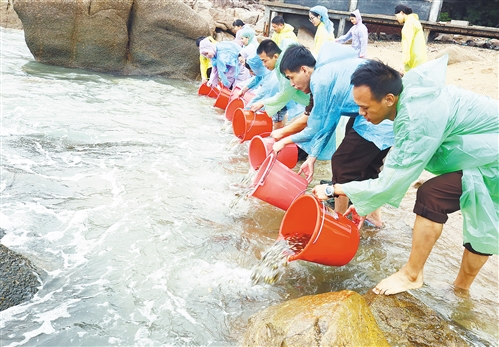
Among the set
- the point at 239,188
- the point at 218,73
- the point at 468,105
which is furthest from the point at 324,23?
the point at 468,105

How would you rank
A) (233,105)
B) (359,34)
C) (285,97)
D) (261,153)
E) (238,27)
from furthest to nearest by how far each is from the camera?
(238,27) < (359,34) < (233,105) < (285,97) < (261,153)

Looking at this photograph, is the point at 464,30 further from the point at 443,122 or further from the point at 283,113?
the point at 443,122

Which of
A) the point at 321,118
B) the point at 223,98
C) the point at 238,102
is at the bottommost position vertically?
the point at 223,98

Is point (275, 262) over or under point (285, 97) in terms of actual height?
under

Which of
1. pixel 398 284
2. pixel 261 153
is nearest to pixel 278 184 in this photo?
pixel 261 153

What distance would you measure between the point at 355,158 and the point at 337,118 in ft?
1.16

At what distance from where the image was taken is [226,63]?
26.2ft

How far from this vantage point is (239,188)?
14.2 feet

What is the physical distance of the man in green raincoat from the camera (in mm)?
2164

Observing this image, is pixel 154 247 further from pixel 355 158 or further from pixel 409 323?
pixel 409 323

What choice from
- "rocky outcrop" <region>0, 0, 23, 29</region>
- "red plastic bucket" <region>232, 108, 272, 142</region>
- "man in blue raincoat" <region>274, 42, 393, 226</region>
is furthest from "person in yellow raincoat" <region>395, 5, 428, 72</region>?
"rocky outcrop" <region>0, 0, 23, 29</region>

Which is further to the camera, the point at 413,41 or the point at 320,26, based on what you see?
the point at 320,26

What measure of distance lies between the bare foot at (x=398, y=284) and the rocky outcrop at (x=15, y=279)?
2072 millimetres

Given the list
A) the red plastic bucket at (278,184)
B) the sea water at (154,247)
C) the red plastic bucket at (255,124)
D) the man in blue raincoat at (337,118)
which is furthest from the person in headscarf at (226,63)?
the red plastic bucket at (278,184)
